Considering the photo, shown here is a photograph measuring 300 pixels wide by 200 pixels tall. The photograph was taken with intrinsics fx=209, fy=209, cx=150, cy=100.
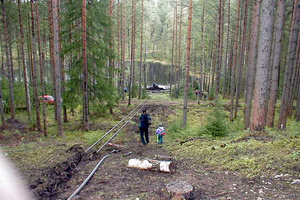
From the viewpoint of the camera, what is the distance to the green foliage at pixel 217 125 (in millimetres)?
9686

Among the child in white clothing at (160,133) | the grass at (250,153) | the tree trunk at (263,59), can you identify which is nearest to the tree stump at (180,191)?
the grass at (250,153)

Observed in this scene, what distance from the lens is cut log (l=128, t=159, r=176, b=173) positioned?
5.54 meters

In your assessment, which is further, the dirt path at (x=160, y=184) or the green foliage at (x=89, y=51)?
the green foliage at (x=89, y=51)

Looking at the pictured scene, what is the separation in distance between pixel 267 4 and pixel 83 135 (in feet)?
35.7

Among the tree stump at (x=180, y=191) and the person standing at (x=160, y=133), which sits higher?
the tree stump at (x=180, y=191)

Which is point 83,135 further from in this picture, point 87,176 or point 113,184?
point 113,184

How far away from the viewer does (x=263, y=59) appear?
7824 millimetres

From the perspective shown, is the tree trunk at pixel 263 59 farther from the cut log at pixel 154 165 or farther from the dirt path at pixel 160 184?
the cut log at pixel 154 165

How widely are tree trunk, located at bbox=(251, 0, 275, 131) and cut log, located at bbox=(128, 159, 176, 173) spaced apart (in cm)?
454

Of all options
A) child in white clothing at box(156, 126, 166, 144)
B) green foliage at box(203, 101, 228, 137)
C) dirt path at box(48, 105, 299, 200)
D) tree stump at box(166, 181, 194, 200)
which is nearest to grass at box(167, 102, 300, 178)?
dirt path at box(48, 105, 299, 200)

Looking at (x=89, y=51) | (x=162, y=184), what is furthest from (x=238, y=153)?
(x=89, y=51)

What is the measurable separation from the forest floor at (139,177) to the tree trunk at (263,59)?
1.54m

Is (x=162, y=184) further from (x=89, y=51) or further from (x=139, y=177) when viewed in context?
(x=89, y=51)

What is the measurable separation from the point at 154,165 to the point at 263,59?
570 centimetres
